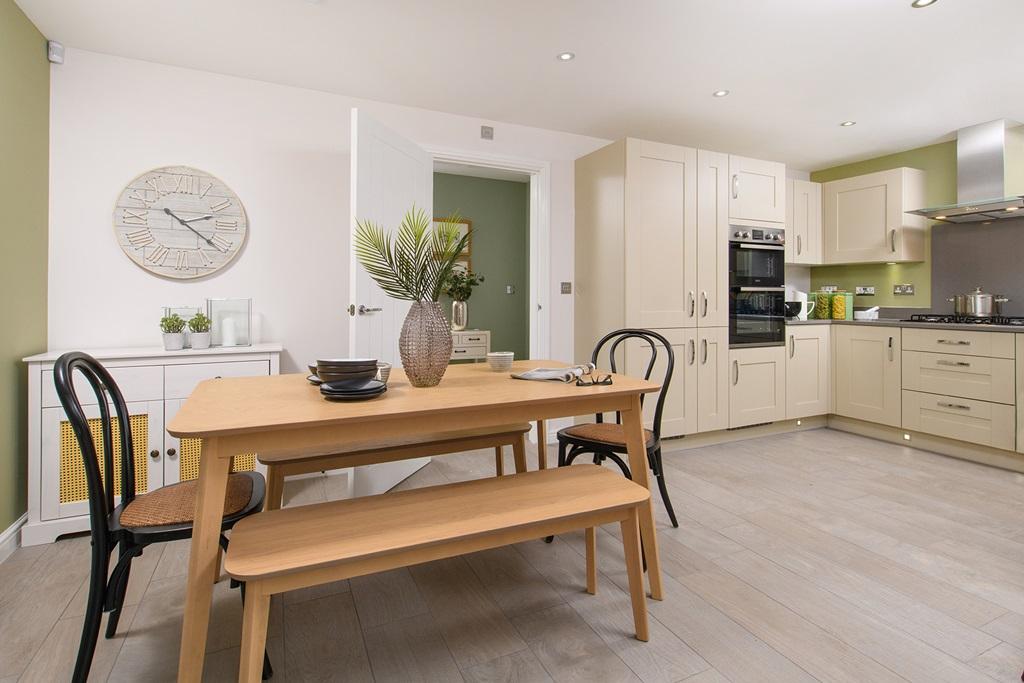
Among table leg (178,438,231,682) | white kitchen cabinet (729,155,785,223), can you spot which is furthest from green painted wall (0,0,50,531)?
white kitchen cabinet (729,155,785,223)

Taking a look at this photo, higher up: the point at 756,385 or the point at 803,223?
the point at 803,223

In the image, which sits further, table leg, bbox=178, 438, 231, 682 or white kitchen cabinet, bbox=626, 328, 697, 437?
white kitchen cabinet, bbox=626, 328, 697, 437

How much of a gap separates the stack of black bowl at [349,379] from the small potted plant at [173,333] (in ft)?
5.37

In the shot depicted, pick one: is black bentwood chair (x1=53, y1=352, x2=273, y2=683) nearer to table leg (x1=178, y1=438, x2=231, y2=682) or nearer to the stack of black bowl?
table leg (x1=178, y1=438, x2=231, y2=682)

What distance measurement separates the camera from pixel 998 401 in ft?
11.3

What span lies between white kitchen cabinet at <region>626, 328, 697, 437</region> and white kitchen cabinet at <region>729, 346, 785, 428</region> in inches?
16.0

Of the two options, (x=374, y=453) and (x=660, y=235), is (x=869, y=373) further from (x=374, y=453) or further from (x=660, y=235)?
(x=374, y=453)

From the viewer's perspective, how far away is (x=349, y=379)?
1.56 m

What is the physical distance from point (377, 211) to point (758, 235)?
2.97m

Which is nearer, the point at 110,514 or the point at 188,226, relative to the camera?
the point at 110,514

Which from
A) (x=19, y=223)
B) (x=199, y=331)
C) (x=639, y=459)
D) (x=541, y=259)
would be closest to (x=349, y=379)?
(x=639, y=459)

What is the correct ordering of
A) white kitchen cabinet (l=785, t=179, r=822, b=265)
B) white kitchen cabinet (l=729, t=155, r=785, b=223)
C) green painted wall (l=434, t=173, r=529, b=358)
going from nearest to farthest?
1. white kitchen cabinet (l=729, t=155, r=785, b=223)
2. white kitchen cabinet (l=785, t=179, r=822, b=265)
3. green painted wall (l=434, t=173, r=529, b=358)

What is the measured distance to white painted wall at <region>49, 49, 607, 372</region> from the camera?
2807mm

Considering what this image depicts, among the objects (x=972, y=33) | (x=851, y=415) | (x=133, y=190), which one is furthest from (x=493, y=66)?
(x=851, y=415)
